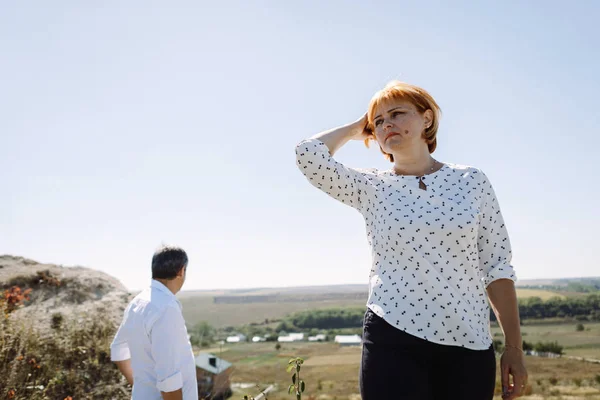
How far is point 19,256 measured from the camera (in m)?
7.53

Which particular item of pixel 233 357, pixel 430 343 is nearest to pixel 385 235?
pixel 430 343

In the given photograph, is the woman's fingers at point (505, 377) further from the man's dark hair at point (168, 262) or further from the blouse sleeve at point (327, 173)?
the man's dark hair at point (168, 262)

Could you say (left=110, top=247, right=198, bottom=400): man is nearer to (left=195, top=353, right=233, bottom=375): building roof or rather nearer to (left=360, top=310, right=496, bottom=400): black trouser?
(left=360, top=310, right=496, bottom=400): black trouser

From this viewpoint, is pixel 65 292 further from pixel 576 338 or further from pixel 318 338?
pixel 576 338

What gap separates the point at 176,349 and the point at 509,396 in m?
1.84

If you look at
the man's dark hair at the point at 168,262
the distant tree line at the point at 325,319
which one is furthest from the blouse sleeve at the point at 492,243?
the distant tree line at the point at 325,319

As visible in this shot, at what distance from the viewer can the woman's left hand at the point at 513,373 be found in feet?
5.56

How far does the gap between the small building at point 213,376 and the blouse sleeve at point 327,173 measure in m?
3.05

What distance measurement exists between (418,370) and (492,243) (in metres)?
0.62

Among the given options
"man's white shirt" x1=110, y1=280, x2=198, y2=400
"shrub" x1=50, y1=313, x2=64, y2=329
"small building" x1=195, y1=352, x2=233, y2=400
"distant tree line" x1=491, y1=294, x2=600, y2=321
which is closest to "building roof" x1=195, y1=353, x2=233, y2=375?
"small building" x1=195, y1=352, x2=233, y2=400

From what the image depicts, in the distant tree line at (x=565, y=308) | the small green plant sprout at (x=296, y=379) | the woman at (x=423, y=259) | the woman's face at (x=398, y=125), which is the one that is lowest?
the distant tree line at (x=565, y=308)

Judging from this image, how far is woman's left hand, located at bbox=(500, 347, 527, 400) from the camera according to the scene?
1695mm

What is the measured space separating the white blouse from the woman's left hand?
4.0 inches

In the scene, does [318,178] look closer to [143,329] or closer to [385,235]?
[385,235]
